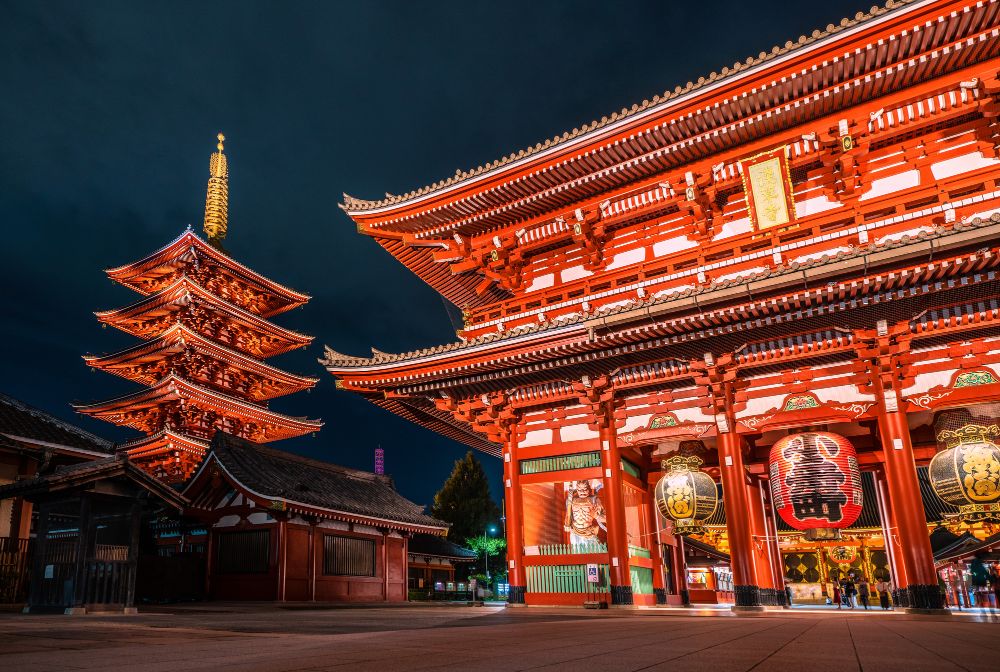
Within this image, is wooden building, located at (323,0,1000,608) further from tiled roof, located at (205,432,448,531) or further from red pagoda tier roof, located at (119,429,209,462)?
red pagoda tier roof, located at (119,429,209,462)

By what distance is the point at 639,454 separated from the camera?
57.6 feet

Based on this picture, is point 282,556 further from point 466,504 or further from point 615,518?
point 466,504

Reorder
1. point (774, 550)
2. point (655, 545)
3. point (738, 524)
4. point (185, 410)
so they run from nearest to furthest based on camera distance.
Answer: point (738, 524), point (774, 550), point (655, 545), point (185, 410)

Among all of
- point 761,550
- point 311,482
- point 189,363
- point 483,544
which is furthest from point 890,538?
point 189,363

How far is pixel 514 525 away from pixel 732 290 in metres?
8.10

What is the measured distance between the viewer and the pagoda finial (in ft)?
144

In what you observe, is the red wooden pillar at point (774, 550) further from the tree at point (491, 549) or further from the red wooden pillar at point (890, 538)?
the tree at point (491, 549)

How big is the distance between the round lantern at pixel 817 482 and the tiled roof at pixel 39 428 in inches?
798

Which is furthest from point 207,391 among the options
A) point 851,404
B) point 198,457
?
point 851,404

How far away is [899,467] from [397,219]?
13605 mm

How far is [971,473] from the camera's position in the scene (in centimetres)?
1110

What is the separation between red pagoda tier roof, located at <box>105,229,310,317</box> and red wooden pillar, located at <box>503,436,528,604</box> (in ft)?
91.3

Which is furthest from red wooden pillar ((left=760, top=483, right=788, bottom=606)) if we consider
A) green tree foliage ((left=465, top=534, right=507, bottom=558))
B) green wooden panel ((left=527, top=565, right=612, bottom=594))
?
green tree foliage ((left=465, top=534, right=507, bottom=558))

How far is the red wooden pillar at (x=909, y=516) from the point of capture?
451 inches
